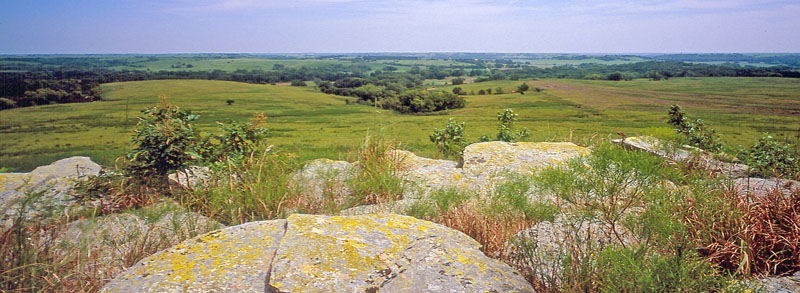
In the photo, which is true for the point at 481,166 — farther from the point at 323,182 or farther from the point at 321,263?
the point at 321,263

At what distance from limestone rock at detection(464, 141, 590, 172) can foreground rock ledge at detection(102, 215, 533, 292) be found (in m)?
4.48

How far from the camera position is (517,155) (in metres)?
8.60

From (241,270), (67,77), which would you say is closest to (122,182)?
(241,270)

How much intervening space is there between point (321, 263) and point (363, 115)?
41.0m

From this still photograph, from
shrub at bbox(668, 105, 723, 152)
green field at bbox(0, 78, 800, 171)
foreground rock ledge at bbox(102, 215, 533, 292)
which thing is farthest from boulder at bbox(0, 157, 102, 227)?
shrub at bbox(668, 105, 723, 152)

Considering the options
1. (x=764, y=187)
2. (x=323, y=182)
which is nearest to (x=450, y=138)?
(x=323, y=182)

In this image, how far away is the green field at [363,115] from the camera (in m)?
12.0

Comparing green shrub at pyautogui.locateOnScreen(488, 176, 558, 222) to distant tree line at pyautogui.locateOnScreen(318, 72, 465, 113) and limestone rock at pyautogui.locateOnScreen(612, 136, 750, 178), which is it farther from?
distant tree line at pyautogui.locateOnScreen(318, 72, 465, 113)

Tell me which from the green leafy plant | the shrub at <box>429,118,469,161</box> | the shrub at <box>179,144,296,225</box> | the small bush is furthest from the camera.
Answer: the green leafy plant

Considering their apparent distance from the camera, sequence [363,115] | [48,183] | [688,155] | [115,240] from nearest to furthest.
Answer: [115,240] → [48,183] → [688,155] → [363,115]

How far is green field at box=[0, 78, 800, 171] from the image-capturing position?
12.0 meters

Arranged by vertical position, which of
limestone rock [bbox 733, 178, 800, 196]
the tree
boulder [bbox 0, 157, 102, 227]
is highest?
the tree

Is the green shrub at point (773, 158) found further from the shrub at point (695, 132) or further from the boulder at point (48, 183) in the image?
the boulder at point (48, 183)

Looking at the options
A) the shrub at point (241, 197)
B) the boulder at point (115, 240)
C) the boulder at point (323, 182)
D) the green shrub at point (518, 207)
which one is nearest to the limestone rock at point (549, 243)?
the green shrub at point (518, 207)
